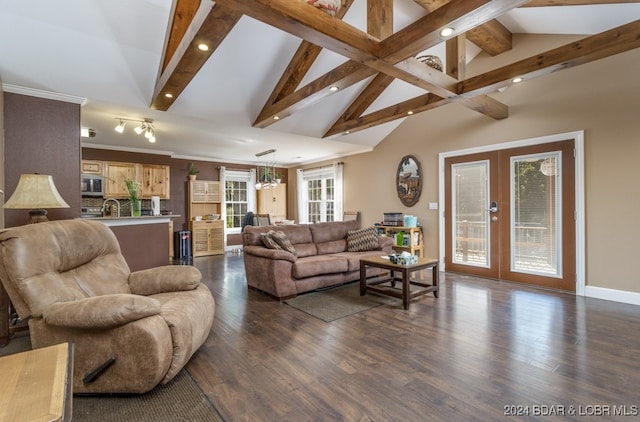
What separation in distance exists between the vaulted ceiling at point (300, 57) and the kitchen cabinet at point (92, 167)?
69 centimetres

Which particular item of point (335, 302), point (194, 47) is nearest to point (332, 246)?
point (335, 302)

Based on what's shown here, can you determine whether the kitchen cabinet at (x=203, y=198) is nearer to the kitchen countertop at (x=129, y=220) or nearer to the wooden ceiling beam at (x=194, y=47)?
the kitchen countertop at (x=129, y=220)

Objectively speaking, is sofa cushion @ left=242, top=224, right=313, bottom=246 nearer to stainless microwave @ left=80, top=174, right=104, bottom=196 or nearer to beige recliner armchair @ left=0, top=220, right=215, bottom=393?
beige recliner armchair @ left=0, top=220, right=215, bottom=393

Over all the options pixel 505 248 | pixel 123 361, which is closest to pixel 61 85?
pixel 123 361

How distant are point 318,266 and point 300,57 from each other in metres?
2.72

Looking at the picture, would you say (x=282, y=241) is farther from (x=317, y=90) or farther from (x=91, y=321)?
(x=91, y=321)

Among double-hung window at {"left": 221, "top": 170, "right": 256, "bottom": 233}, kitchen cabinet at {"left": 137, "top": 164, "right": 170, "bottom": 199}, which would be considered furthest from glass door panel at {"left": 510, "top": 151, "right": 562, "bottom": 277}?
kitchen cabinet at {"left": 137, "top": 164, "right": 170, "bottom": 199}

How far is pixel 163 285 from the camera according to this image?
2496mm

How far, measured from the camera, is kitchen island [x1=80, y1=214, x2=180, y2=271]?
13.5 feet

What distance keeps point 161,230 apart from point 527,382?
4621 mm

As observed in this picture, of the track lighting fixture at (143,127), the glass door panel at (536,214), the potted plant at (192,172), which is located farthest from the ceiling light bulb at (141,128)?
the glass door panel at (536,214)

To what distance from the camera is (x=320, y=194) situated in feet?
27.0

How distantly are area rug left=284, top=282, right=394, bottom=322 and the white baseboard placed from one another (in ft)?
8.22

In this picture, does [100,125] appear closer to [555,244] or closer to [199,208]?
[199,208]
